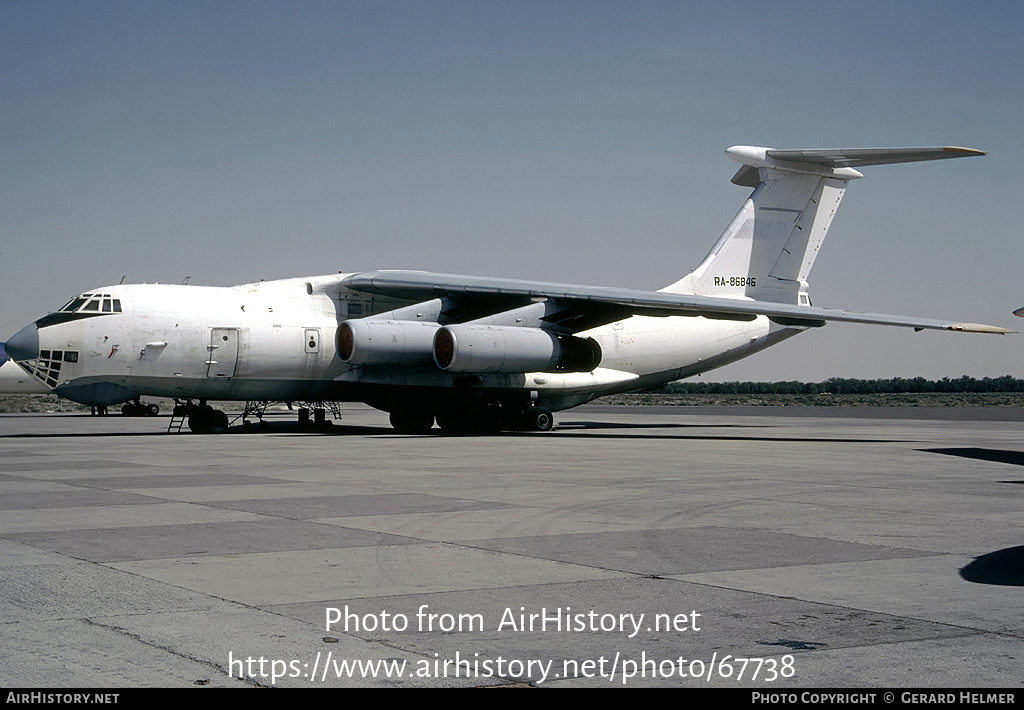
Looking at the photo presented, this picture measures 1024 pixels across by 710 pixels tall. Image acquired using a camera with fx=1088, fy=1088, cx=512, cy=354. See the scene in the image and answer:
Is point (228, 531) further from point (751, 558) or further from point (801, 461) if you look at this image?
point (801, 461)

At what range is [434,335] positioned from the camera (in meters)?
22.8

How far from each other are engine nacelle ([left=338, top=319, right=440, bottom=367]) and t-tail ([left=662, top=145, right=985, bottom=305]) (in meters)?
7.70

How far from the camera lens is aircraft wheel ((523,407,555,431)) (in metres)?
25.1

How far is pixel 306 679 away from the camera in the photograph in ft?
13.9

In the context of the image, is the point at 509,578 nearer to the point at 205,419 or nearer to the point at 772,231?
the point at 205,419

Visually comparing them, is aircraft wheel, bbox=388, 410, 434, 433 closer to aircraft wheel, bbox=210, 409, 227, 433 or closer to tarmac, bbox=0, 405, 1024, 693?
aircraft wheel, bbox=210, 409, 227, 433

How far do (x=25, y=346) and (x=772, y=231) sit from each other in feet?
57.5

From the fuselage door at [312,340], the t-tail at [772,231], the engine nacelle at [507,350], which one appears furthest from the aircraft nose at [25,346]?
the t-tail at [772,231]

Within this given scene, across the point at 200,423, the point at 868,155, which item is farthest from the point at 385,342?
the point at 868,155

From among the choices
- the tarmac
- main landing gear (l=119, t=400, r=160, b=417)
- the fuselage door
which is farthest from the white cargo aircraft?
main landing gear (l=119, t=400, r=160, b=417)

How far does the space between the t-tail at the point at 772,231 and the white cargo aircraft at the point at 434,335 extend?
0.17 ft

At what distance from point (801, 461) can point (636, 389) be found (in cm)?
1157
